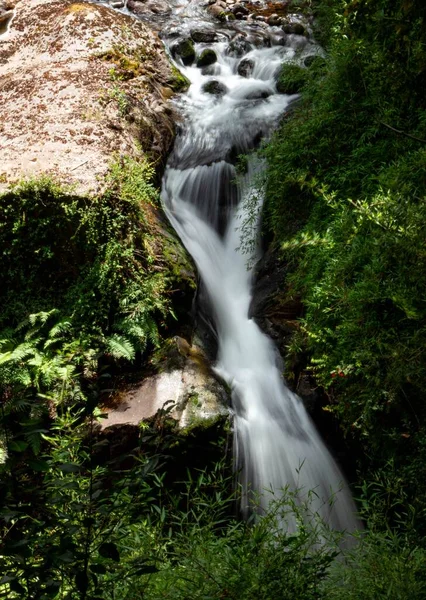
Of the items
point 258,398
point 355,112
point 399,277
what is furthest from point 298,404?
point 355,112

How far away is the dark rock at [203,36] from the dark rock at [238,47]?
0.55 m

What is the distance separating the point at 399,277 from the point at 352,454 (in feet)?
5.89

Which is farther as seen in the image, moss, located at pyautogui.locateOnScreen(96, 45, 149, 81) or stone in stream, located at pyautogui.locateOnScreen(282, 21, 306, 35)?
stone in stream, located at pyautogui.locateOnScreen(282, 21, 306, 35)

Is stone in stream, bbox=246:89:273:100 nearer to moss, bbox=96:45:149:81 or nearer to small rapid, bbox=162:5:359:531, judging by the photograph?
Answer: small rapid, bbox=162:5:359:531

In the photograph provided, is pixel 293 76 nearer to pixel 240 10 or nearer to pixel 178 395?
pixel 178 395

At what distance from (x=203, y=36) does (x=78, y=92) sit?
6.50 metres

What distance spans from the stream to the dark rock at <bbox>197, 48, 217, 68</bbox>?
0.37 ft

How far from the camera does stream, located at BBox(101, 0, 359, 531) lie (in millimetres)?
4375

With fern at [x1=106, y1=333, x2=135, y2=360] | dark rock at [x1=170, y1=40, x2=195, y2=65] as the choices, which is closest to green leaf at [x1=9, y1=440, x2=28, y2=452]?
fern at [x1=106, y1=333, x2=135, y2=360]

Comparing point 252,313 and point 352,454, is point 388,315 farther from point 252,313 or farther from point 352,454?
point 252,313

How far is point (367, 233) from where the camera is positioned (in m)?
4.25

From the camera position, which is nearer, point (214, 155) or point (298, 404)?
point (298, 404)

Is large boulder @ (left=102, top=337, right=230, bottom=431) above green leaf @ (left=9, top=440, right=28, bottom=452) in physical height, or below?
below

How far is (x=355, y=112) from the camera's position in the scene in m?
5.46
